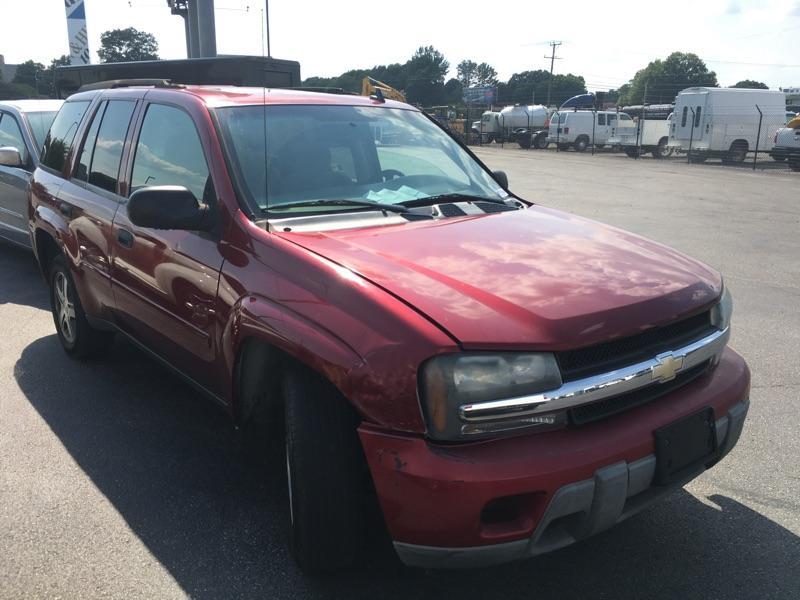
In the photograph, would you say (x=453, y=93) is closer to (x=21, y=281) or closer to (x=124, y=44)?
(x=124, y=44)

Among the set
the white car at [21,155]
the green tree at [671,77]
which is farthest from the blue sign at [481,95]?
the white car at [21,155]

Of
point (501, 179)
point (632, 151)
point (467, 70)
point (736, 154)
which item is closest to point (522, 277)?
point (501, 179)

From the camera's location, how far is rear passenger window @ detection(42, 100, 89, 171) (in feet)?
15.4

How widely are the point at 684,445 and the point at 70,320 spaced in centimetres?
409

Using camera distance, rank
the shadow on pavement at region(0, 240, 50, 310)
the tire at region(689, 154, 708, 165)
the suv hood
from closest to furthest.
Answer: the suv hood, the shadow on pavement at region(0, 240, 50, 310), the tire at region(689, 154, 708, 165)

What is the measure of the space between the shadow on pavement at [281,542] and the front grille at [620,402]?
745 mm

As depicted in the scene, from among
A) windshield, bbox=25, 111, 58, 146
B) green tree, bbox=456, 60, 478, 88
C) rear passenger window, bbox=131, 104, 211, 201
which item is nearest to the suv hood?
rear passenger window, bbox=131, 104, 211, 201

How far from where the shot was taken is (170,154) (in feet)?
11.5

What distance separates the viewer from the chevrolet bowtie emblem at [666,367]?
2.40m

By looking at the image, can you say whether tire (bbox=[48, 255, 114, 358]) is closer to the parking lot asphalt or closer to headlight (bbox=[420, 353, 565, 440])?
the parking lot asphalt

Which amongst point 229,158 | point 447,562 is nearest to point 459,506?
point 447,562

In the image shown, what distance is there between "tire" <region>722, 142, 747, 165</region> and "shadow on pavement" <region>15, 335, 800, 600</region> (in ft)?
95.8

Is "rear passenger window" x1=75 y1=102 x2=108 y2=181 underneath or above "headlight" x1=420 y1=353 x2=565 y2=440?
above

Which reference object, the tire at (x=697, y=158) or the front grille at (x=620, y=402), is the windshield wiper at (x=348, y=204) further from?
the tire at (x=697, y=158)
